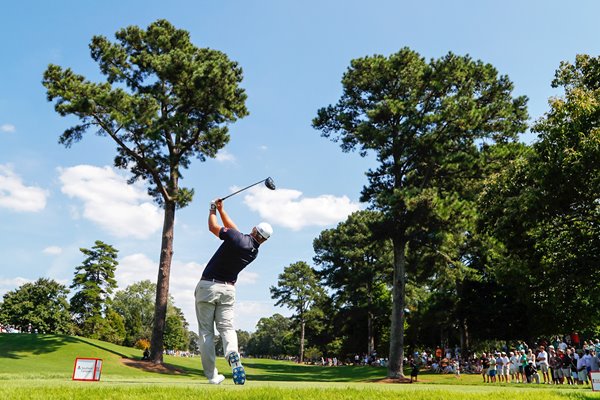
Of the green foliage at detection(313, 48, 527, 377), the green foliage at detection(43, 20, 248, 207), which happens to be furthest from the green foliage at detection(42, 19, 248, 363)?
the green foliage at detection(313, 48, 527, 377)

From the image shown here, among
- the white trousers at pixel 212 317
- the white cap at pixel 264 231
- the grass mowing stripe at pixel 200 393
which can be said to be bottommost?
the grass mowing stripe at pixel 200 393

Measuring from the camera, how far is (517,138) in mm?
29781

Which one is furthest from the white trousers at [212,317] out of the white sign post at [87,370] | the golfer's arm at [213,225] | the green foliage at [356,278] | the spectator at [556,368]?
the green foliage at [356,278]

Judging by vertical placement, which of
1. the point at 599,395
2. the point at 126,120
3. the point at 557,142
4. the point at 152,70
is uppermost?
the point at 152,70

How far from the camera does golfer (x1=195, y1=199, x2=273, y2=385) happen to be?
25.8 ft

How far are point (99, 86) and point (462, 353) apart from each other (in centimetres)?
4100

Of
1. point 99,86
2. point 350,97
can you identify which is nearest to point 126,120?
point 99,86

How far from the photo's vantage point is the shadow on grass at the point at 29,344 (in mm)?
26944

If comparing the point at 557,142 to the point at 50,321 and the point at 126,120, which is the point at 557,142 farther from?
the point at 50,321

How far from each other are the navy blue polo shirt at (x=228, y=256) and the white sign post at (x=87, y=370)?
2.73 meters

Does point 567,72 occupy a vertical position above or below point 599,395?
above

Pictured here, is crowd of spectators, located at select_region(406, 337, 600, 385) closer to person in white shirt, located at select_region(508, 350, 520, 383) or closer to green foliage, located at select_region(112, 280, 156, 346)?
person in white shirt, located at select_region(508, 350, 520, 383)

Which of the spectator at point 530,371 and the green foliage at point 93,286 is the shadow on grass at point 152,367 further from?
the green foliage at point 93,286

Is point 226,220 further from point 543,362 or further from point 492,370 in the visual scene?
point 492,370
